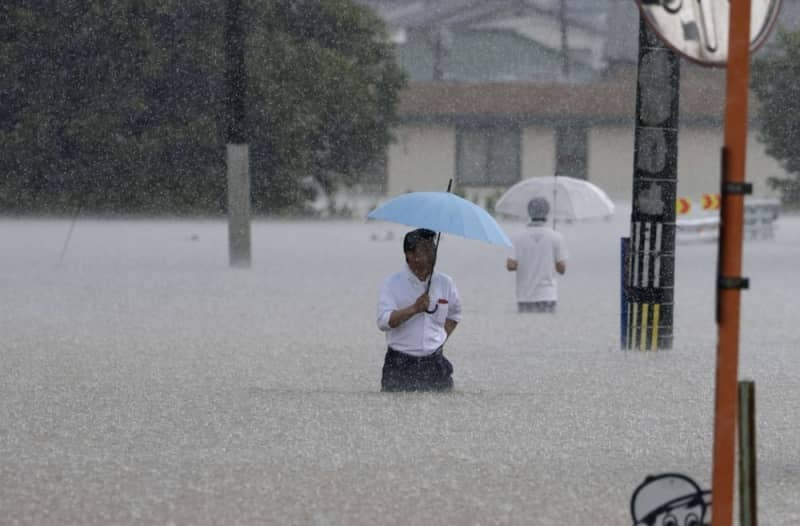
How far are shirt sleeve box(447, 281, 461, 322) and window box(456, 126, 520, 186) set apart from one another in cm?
5161

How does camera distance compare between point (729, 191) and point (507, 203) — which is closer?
point (729, 191)

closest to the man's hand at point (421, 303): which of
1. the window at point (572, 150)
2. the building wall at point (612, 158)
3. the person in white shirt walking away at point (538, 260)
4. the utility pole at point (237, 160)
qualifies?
the person in white shirt walking away at point (538, 260)

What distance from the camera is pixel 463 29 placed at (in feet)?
251

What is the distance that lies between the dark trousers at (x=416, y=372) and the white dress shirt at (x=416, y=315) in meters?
0.07

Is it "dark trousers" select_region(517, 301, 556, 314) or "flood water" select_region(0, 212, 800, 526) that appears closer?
"flood water" select_region(0, 212, 800, 526)

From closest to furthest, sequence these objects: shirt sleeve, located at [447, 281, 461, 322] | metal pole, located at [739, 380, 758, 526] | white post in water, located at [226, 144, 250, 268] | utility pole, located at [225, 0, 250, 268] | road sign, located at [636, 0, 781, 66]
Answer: metal pole, located at [739, 380, 758, 526], road sign, located at [636, 0, 781, 66], shirt sleeve, located at [447, 281, 461, 322], utility pole, located at [225, 0, 250, 268], white post in water, located at [226, 144, 250, 268]

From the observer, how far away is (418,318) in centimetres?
1137

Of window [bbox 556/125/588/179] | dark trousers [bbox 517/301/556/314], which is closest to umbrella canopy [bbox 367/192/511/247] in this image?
dark trousers [bbox 517/301/556/314]

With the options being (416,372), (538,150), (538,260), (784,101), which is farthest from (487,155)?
(416,372)

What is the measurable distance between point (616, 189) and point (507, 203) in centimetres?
4370

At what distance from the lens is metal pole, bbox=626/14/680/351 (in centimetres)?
1538

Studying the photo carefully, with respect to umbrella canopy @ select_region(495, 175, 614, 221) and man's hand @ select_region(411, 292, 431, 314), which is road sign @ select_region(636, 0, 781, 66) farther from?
umbrella canopy @ select_region(495, 175, 614, 221)

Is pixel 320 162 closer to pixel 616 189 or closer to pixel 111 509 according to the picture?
pixel 616 189

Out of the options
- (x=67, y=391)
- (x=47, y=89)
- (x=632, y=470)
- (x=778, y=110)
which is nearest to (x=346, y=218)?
(x=47, y=89)
